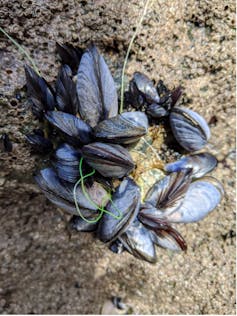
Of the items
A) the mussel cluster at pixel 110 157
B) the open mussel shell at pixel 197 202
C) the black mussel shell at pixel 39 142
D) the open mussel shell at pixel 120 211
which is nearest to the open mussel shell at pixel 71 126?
the mussel cluster at pixel 110 157

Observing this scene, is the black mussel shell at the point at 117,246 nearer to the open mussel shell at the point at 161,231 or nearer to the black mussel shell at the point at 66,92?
the open mussel shell at the point at 161,231

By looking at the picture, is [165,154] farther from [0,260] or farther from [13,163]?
[0,260]

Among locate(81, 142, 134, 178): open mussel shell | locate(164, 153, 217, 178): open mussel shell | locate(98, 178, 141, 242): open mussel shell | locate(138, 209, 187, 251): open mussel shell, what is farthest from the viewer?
locate(164, 153, 217, 178): open mussel shell

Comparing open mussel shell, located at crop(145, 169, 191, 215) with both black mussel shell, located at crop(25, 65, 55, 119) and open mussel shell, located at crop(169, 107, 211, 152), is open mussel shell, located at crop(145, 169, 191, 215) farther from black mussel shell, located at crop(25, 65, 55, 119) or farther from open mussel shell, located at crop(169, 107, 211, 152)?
black mussel shell, located at crop(25, 65, 55, 119)

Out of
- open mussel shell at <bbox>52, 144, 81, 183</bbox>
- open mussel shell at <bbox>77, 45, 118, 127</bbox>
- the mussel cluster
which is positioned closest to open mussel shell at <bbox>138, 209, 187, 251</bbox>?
the mussel cluster

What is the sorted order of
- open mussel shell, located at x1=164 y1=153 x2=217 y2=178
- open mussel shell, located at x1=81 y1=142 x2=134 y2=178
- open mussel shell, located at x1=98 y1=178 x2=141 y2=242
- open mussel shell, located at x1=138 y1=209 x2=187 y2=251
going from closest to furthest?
open mussel shell, located at x1=81 y1=142 x2=134 y2=178
open mussel shell, located at x1=98 y1=178 x2=141 y2=242
open mussel shell, located at x1=138 y1=209 x2=187 y2=251
open mussel shell, located at x1=164 y1=153 x2=217 y2=178

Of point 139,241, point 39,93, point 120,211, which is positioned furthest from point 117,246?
point 39,93

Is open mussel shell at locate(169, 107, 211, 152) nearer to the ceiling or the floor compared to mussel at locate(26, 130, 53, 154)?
nearer to the ceiling

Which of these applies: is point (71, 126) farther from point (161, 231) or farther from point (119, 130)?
point (161, 231)
